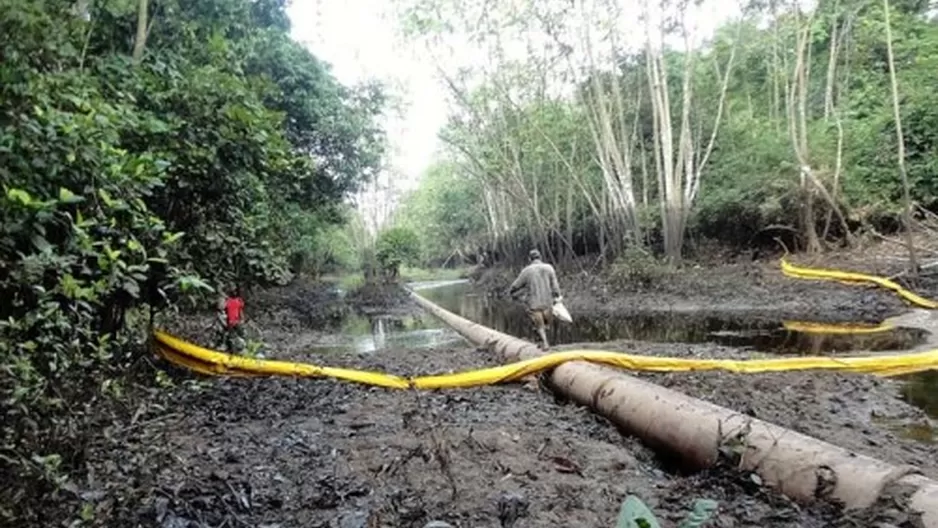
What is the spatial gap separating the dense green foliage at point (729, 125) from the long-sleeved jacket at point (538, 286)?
9027mm

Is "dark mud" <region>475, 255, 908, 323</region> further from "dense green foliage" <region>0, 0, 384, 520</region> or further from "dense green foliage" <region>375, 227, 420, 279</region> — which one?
"dense green foliage" <region>375, 227, 420, 279</region>

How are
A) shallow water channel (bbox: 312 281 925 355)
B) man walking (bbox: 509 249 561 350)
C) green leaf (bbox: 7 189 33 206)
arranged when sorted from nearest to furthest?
green leaf (bbox: 7 189 33 206)
shallow water channel (bbox: 312 281 925 355)
man walking (bbox: 509 249 561 350)

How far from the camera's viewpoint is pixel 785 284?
16.7 meters

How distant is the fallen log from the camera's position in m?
3.37

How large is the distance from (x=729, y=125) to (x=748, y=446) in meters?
22.1

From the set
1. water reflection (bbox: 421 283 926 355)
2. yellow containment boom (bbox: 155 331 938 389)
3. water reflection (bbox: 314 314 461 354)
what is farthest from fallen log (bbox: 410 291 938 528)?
water reflection (bbox: 314 314 461 354)

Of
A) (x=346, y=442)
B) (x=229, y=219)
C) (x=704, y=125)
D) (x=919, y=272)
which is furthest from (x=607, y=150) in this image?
(x=346, y=442)

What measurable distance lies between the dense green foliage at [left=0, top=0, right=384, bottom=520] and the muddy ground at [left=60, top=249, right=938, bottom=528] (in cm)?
39

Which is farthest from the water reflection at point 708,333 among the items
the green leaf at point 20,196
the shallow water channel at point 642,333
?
the green leaf at point 20,196

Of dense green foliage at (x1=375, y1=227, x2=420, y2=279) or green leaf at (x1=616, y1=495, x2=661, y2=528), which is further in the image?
dense green foliage at (x1=375, y1=227, x2=420, y2=279)

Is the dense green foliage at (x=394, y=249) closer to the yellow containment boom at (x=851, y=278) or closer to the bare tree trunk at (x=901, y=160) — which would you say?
the yellow containment boom at (x=851, y=278)

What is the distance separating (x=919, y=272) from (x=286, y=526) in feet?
48.2

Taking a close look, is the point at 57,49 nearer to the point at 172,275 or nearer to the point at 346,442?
the point at 172,275

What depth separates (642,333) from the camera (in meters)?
13.7
